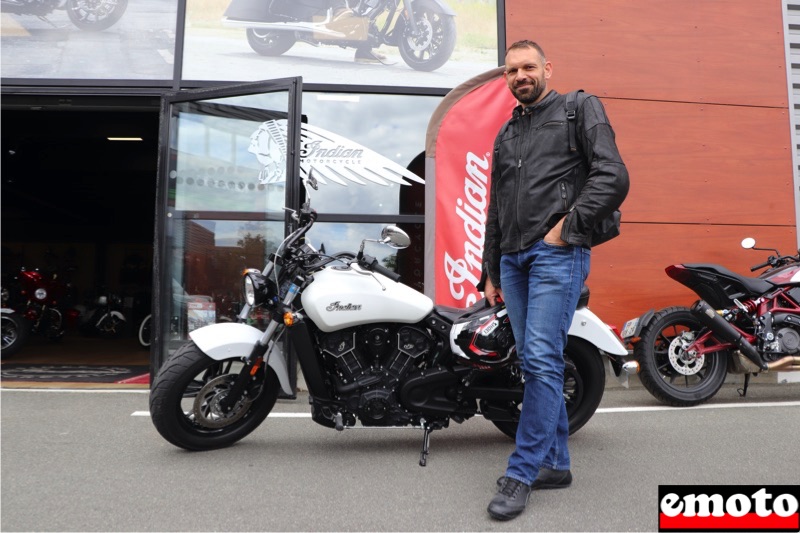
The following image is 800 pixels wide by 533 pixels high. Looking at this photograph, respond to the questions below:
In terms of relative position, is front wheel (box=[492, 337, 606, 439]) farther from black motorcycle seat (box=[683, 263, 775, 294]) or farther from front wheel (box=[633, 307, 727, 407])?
black motorcycle seat (box=[683, 263, 775, 294])

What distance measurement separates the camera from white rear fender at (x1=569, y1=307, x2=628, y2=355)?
3381 mm

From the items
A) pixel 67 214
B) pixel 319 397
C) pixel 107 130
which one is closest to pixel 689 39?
pixel 319 397

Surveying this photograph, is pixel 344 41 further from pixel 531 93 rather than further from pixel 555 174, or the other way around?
pixel 555 174

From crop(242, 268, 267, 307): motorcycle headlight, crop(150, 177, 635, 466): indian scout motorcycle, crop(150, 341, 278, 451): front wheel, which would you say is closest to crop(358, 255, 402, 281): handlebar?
crop(150, 177, 635, 466): indian scout motorcycle

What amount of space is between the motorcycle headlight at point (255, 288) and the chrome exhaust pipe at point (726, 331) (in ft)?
10.7

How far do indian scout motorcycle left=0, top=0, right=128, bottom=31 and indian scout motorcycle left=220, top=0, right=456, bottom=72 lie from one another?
3.63ft

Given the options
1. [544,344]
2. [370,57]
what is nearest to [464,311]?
[544,344]

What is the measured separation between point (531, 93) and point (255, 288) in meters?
1.73

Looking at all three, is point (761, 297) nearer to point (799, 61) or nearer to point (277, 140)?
point (799, 61)

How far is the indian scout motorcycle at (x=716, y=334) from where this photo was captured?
14.9ft

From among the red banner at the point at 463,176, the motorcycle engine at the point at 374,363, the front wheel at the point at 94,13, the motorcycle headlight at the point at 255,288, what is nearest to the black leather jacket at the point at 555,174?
the motorcycle engine at the point at 374,363

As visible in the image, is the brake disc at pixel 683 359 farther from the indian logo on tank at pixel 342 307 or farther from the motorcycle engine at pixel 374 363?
the indian logo on tank at pixel 342 307

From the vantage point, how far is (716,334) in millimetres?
4594

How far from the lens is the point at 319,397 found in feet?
10.5
